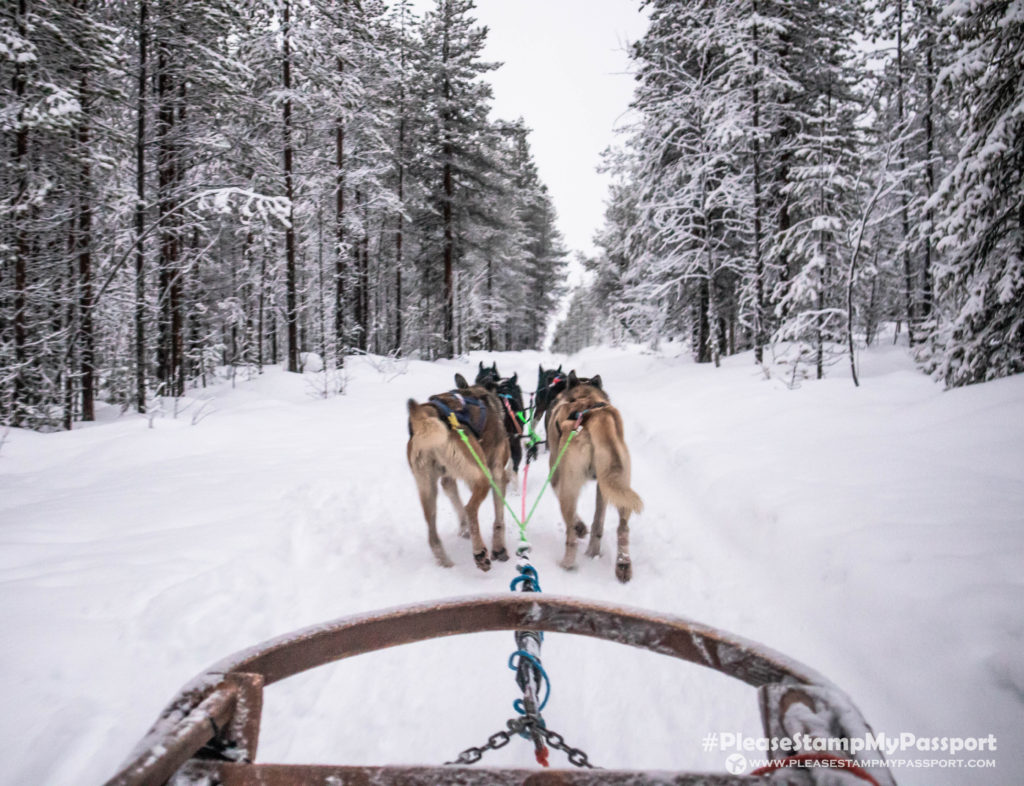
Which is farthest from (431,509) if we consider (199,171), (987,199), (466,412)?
(199,171)

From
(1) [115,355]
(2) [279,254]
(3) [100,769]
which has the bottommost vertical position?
(3) [100,769]

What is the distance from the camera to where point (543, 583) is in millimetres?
3113

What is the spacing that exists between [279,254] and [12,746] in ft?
63.7

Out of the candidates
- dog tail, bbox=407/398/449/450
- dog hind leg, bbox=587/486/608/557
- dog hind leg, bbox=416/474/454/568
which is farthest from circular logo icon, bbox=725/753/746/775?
dog tail, bbox=407/398/449/450

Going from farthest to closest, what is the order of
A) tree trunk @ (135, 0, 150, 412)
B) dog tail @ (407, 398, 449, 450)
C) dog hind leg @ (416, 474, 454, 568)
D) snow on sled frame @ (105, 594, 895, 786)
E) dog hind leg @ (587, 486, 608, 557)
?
tree trunk @ (135, 0, 150, 412), dog hind leg @ (587, 486, 608, 557), dog hind leg @ (416, 474, 454, 568), dog tail @ (407, 398, 449, 450), snow on sled frame @ (105, 594, 895, 786)

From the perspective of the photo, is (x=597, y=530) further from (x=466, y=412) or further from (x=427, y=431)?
(x=427, y=431)

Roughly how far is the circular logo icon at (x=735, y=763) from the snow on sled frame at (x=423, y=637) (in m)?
0.90

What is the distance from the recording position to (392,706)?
6.67ft

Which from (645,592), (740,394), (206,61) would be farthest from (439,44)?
(645,592)

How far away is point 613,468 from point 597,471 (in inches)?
5.7

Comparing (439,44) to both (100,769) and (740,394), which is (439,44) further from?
(100,769)

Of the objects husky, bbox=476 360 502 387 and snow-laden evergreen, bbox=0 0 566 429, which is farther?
snow-laden evergreen, bbox=0 0 566 429

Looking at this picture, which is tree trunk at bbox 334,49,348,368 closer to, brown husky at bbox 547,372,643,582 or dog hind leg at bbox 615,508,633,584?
brown husky at bbox 547,372,643,582

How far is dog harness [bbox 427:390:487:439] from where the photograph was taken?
3.32m
